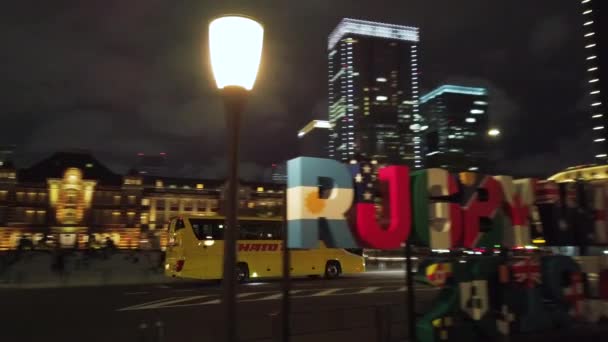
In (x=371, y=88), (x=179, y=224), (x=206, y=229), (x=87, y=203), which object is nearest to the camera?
(x=206, y=229)

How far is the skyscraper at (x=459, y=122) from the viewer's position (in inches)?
1275

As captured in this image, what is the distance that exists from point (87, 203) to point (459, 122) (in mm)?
83917

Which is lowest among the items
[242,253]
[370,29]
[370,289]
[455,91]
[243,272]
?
[370,289]

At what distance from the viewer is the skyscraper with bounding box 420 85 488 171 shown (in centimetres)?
3238

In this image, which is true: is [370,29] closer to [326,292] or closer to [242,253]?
[242,253]

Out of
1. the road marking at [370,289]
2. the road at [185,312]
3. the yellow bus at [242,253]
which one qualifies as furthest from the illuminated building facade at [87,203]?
the road at [185,312]

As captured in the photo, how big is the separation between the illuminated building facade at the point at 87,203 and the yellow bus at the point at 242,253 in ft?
218

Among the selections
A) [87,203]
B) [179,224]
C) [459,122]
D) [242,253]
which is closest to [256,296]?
[242,253]

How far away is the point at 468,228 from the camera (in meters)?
10.1

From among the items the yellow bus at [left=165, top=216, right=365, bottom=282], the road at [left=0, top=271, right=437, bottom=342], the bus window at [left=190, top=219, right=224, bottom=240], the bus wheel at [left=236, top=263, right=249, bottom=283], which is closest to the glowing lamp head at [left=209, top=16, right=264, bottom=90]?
the road at [left=0, top=271, right=437, bottom=342]

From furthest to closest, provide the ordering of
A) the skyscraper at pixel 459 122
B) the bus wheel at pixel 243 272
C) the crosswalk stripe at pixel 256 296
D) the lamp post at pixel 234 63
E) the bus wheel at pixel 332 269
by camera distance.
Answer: the skyscraper at pixel 459 122 → the bus wheel at pixel 332 269 → the bus wheel at pixel 243 272 → the crosswalk stripe at pixel 256 296 → the lamp post at pixel 234 63

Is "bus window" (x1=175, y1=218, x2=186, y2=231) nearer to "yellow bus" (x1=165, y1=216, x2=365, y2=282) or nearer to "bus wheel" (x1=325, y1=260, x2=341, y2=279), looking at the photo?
"yellow bus" (x1=165, y1=216, x2=365, y2=282)

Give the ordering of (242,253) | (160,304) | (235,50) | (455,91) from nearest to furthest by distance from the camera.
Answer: (235,50)
(160,304)
(242,253)
(455,91)

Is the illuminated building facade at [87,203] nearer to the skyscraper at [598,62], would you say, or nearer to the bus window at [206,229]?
the bus window at [206,229]
